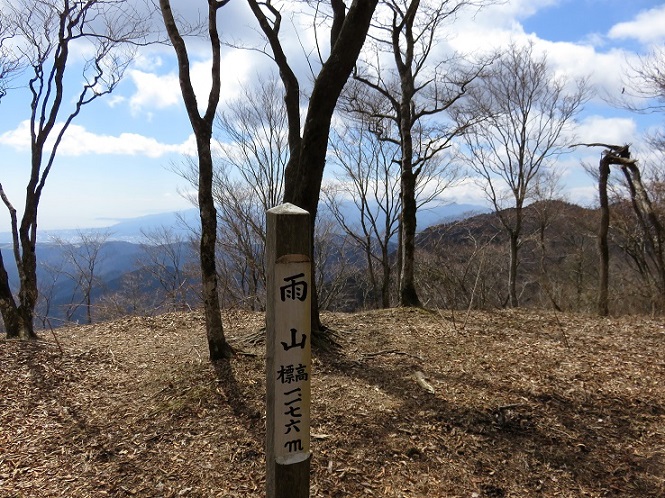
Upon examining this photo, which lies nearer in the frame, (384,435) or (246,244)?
(384,435)

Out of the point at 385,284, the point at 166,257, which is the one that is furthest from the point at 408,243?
the point at 166,257

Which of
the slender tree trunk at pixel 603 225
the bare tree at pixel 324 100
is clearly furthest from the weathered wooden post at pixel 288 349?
the slender tree trunk at pixel 603 225

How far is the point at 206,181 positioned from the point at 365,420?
2748 mm

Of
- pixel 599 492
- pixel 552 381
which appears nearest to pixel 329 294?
pixel 552 381

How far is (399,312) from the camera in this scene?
7.43m

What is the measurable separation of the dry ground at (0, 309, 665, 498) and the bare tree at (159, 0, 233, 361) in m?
0.50

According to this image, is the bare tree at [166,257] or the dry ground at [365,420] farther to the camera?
the bare tree at [166,257]

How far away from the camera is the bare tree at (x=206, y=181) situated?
4.21 meters

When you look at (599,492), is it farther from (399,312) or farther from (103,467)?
(399,312)

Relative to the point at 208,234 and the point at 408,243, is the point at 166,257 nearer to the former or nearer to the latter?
the point at 408,243

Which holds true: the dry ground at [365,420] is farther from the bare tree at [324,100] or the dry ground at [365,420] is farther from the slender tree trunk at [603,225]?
the slender tree trunk at [603,225]

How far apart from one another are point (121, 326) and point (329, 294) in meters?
12.8

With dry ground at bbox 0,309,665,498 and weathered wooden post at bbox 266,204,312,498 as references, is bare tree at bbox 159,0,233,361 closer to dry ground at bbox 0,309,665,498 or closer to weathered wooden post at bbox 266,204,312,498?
dry ground at bbox 0,309,665,498

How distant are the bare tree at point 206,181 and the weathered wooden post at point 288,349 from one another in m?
2.39
